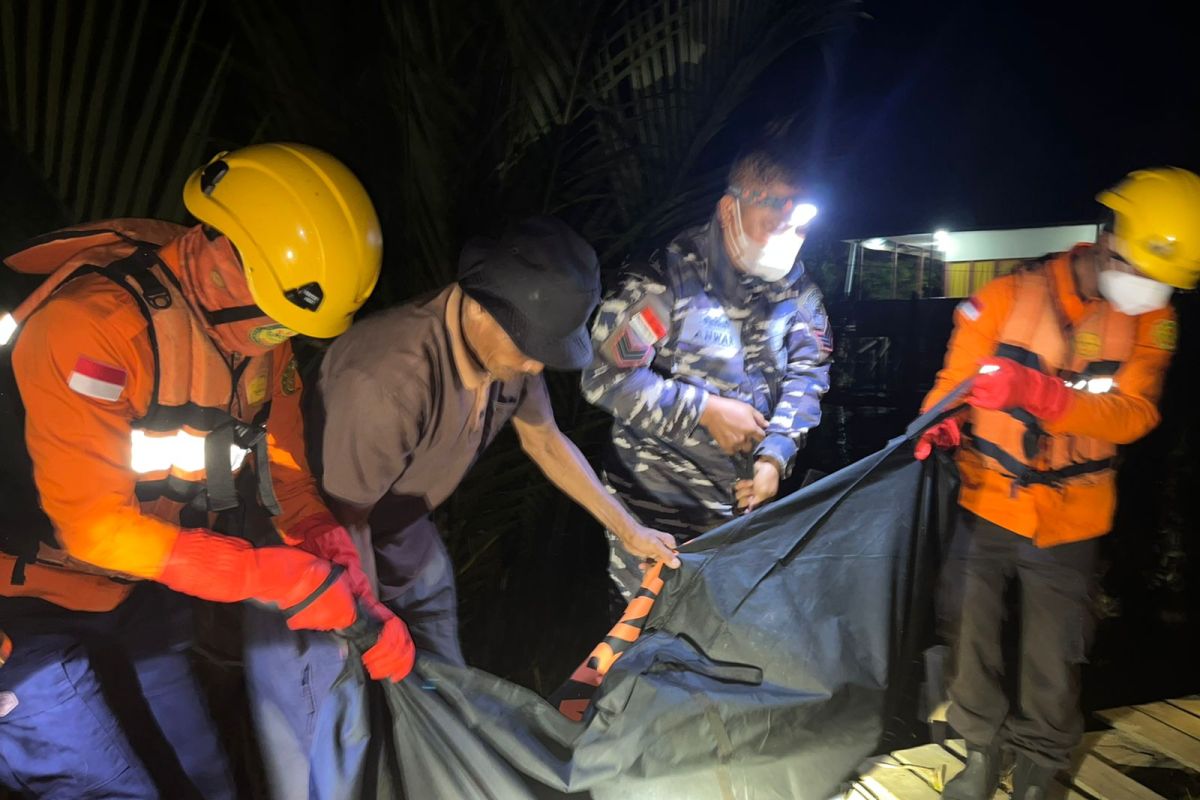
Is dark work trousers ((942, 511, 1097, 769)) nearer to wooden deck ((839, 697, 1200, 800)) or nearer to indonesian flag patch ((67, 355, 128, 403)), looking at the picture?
wooden deck ((839, 697, 1200, 800))

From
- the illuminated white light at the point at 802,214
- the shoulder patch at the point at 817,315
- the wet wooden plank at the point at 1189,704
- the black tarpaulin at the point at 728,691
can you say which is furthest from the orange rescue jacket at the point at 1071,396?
the wet wooden plank at the point at 1189,704

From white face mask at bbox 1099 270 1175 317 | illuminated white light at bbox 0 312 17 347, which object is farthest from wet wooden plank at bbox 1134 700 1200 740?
illuminated white light at bbox 0 312 17 347

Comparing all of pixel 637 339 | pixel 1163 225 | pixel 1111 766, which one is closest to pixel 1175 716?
pixel 1111 766

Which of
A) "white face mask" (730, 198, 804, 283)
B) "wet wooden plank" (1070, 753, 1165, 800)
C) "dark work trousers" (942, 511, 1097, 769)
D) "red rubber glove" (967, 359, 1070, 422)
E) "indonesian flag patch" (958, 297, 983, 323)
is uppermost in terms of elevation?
"white face mask" (730, 198, 804, 283)

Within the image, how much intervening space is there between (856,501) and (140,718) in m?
2.01

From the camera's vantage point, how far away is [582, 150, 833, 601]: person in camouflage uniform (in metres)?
2.30

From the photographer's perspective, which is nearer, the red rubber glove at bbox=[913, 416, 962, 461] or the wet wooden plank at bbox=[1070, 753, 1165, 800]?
the red rubber glove at bbox=[913, 416, 962, 461]

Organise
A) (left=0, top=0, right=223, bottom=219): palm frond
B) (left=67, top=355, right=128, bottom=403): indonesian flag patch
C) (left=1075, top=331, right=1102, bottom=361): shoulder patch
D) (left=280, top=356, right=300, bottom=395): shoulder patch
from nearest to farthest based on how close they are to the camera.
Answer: (left=67, top=355, right=128, bottom=403): indonesian flag patch
(left=280, top=356, right=300, bottom=395): shoulder patch
(left=0, top=0, right=223, bottom=219): palm frond
(left=1075, top=331, right=1102, bottom=361): shoulder patch

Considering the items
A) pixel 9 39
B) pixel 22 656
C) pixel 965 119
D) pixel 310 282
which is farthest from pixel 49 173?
pixel 965 119

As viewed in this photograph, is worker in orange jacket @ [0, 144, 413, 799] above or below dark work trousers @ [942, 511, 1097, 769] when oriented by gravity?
above

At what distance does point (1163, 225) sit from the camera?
7.09 ft

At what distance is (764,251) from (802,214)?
0.17m

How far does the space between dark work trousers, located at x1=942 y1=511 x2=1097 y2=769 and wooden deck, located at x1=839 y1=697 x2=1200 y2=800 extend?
277mm

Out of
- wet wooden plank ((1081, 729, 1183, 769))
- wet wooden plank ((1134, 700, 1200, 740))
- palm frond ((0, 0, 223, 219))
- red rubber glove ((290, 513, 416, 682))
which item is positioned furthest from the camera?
wet wooden plank ((1134, 700, 1200, 740))
